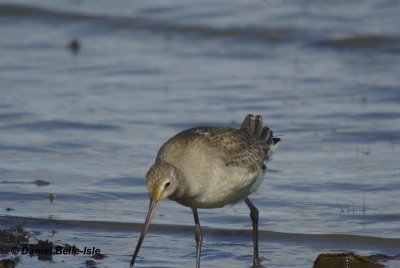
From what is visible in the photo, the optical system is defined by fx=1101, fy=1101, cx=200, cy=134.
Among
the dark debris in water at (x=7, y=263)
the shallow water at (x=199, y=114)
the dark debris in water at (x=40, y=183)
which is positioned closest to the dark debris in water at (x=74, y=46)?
the shallow water at (x=199, y=114)

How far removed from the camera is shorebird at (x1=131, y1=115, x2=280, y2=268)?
298 inches

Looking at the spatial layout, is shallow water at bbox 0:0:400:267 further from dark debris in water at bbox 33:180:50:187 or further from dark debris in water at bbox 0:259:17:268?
dark debris in water at bbox 0:259:17:268

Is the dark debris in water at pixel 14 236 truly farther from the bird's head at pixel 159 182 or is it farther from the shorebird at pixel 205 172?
the bird's head at pixel 159 182

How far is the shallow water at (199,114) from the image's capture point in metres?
8.98

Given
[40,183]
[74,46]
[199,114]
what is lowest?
[40,183]

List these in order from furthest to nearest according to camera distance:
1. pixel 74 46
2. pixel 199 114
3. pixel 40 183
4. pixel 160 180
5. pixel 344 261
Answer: pixel 74 46, pixel 199 114, pixel 40 183, pixel 344 261, pixel 160 180

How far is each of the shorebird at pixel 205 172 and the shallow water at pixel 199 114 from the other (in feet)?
1.74

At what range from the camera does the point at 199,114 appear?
12812 mm

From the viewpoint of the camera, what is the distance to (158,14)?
61.3 feet

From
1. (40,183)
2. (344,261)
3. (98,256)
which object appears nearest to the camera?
(344,261)

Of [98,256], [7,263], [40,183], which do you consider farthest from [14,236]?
[40,183]

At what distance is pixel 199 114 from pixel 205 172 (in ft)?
16.1

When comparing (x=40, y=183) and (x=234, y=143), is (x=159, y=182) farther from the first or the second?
(x=40, y=183)

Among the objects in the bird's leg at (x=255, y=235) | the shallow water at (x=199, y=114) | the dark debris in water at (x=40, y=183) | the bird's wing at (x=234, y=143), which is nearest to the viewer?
the bird's wing at (x=234, y=143)
